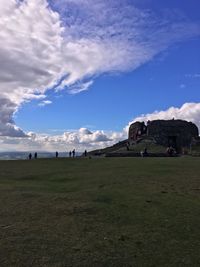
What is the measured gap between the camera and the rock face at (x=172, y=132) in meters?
100

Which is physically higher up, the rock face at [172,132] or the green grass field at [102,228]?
the rock face at [172,132]

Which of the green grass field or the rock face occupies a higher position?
the rock face

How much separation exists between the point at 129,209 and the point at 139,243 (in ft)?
16.0

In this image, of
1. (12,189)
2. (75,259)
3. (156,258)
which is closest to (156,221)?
(156,258)

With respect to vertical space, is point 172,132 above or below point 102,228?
above

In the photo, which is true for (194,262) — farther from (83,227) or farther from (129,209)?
(129,209)

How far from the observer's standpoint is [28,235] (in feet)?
41.8

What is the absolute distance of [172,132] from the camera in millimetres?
102250

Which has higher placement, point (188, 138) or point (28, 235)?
point (188, 138)

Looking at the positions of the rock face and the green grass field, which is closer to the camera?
the green grass field

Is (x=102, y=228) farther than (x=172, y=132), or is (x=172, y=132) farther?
(x=172, y=132)

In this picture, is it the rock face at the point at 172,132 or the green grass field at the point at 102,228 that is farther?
the rock face at the point at 172,132

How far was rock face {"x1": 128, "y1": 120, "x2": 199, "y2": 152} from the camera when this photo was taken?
329ft

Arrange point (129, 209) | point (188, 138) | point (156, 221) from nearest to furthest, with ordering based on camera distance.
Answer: point (156, 221)
point (129, 209)
point (188, 138)
